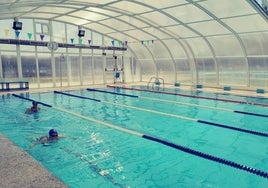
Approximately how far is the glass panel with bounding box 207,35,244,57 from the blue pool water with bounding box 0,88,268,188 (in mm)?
4804

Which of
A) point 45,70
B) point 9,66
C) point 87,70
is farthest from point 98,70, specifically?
point 9,66

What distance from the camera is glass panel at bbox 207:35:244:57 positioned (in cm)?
1604

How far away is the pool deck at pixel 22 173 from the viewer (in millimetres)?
3291

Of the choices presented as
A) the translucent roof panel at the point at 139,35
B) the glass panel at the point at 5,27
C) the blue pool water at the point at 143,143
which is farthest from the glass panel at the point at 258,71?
the glass panel at the point at 5,27

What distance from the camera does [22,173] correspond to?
3.65 metres

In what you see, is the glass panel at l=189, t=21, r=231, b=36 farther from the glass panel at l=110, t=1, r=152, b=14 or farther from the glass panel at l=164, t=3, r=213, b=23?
the glass panel at l=110, t=1, r=152, b=14

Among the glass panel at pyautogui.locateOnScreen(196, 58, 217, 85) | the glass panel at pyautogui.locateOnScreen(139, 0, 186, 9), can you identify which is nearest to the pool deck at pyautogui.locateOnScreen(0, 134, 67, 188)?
the glass panel at pyautogui.locateOnScreen(139, 0, 186, 9)

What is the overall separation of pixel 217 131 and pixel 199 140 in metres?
1.13

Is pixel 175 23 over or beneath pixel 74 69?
over

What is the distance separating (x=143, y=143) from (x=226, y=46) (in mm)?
12220

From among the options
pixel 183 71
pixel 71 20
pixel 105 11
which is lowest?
pixel 183 71

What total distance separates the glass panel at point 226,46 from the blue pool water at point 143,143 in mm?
4804

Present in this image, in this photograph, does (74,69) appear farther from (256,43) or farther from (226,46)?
Answer: (256,43)

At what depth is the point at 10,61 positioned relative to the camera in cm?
1848
